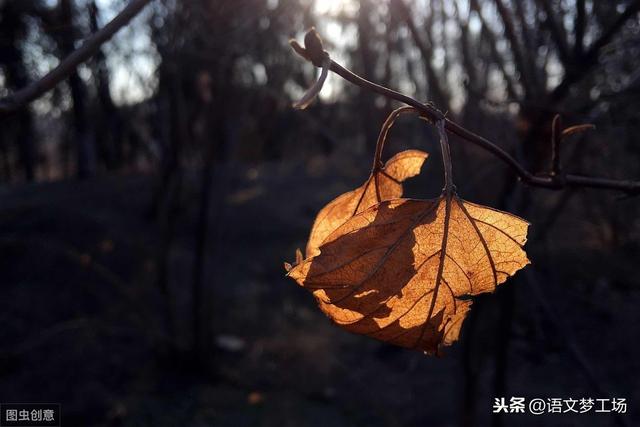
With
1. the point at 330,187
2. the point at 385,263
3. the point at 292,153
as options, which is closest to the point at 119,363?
the point at 385,263

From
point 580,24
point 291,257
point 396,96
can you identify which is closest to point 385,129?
point 396,96

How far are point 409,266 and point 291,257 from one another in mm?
6726

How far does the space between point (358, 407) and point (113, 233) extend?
377 cm

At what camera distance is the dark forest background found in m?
2.48

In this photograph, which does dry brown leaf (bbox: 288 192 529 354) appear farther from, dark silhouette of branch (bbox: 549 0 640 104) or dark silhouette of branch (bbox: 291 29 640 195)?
dark silhouette of branch (bbox: 549 0 640 104)

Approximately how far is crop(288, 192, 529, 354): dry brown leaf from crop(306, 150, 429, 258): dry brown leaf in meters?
0.12

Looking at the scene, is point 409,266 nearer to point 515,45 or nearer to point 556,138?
point 556,138

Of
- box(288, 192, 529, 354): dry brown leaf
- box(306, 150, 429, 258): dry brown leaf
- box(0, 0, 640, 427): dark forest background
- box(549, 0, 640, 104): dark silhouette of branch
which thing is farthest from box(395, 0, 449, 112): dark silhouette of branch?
box(288, 192, 529, 354): dry brown leaf

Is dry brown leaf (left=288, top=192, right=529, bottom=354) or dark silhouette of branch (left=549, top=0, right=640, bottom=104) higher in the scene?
dark silhouette of branch (left=549, top=0, right=640, bottom=104)

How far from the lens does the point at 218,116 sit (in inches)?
161

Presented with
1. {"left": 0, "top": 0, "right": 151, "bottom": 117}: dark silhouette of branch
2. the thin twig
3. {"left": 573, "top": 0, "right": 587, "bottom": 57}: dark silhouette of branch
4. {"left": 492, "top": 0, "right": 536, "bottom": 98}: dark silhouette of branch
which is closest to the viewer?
{"left": 0, "top": 0, "right": 151, "bottom": 117}: dark silhouette of branch

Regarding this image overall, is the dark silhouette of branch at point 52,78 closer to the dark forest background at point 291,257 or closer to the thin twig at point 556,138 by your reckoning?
the thin twig at point 556,138

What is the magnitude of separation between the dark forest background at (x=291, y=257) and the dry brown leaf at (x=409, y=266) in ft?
4.24

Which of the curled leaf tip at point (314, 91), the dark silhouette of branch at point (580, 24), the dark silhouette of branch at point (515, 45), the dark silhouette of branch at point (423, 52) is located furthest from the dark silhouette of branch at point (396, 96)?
the dark silhouette of branch at point (423, 52)
